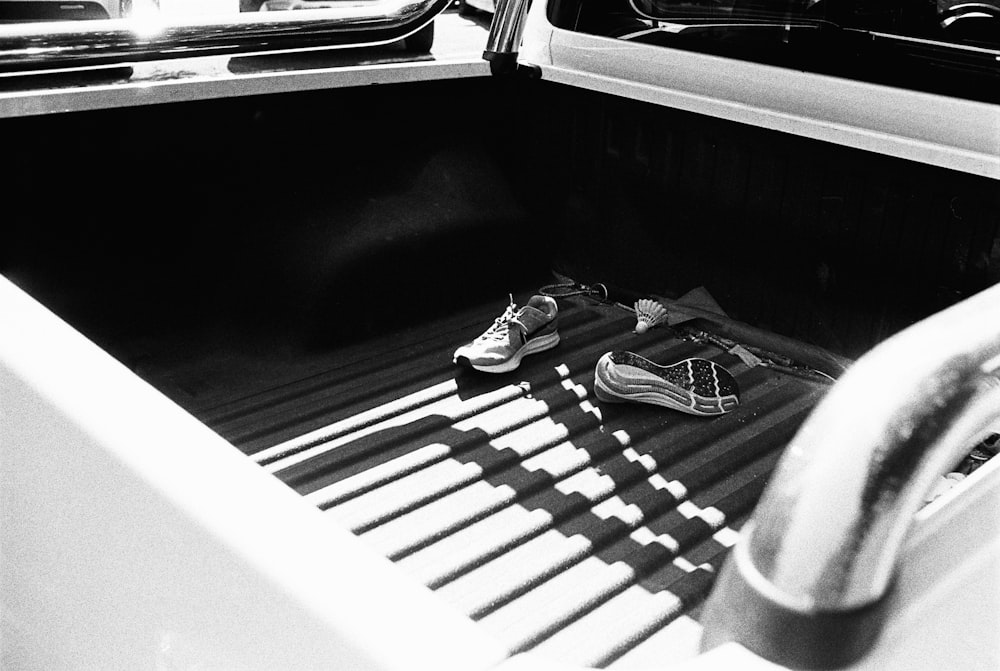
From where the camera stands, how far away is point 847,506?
489mm

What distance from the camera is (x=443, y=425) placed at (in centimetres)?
197

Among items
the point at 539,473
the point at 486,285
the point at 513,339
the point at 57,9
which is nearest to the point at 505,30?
the point at 486,285

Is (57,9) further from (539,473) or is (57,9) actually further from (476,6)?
(539,473)

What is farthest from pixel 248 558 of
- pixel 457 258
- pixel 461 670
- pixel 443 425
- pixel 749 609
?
pixel 457 258

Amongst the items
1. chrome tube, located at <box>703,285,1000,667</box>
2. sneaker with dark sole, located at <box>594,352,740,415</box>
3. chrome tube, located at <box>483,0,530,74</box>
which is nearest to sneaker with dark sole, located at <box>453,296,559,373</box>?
sneaker with dark sole, located at <box>594,352,740,415</box>

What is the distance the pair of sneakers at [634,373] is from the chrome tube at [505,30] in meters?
0.63

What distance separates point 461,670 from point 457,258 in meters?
1.93

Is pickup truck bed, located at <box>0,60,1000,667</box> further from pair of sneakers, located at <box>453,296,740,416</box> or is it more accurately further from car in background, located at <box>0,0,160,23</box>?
car in background, located at <box>0,0,160,23</box>

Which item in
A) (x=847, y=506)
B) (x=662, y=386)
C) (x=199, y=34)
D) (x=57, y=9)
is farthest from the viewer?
(x=57, y=9)

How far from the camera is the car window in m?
1.69

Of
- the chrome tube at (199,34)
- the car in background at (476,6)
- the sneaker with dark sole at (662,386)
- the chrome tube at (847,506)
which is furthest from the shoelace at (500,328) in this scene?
the chrome tube at (847,506)

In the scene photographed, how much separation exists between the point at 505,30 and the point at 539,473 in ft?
3.56

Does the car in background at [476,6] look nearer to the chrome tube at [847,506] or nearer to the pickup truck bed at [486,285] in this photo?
the pickup truck bed at [486,285]

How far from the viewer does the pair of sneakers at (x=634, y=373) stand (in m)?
2.05
